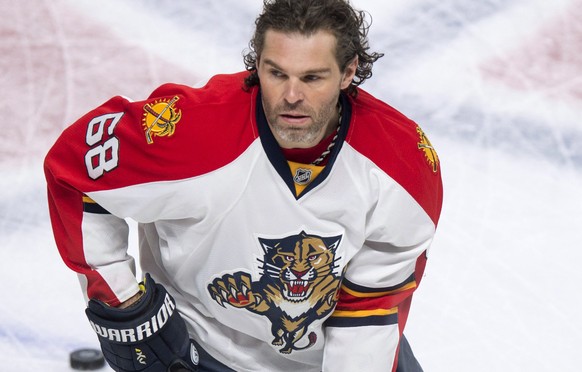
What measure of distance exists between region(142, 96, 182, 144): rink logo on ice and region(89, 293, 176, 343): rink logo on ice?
389mm

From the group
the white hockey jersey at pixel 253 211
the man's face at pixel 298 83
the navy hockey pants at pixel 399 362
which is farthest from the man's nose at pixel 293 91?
the navy hockey pants at pixel 399 362

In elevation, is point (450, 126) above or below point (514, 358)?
above

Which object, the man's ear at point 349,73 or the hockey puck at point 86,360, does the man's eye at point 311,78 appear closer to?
the man's ear at point 349,73

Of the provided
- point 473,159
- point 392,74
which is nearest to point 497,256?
point 473,159

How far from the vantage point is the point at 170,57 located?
13.3 ft

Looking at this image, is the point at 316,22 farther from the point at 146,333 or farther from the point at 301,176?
the point at 146,333

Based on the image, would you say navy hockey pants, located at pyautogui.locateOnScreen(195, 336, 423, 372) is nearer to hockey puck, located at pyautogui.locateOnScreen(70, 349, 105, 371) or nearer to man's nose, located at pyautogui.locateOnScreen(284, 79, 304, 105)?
hockey puck, located at pyautogui.locateOnScreen(70, 349, 105, 371)

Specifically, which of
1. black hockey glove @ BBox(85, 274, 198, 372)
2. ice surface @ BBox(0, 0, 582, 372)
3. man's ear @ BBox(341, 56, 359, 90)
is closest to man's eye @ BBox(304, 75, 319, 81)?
man's ear @ BBox(341, 56, 359, 90)

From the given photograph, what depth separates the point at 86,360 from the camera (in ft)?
→ 9.96

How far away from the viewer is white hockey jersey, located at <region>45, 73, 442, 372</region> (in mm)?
2307

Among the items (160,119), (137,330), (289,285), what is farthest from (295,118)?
(137,330)

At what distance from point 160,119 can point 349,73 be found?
1.24 ft

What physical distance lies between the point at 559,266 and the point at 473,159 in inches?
20.7

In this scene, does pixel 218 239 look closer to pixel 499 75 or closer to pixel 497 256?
pixel 497 256
